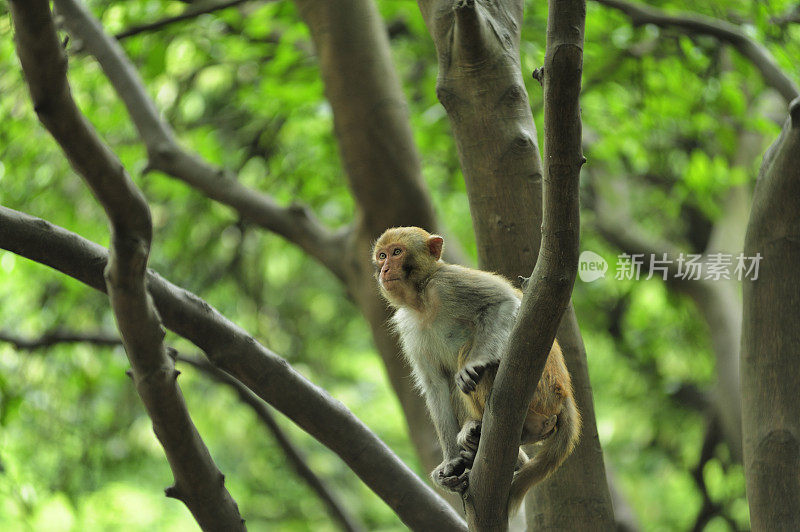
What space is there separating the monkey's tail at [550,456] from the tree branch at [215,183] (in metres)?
2.35

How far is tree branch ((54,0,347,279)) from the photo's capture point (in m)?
5.45

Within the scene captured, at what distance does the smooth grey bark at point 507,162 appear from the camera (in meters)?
3.82

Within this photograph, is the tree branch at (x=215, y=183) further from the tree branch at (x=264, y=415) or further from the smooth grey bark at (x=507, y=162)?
the smooth grey bark at (x=507, y=162)

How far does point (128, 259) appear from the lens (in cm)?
216

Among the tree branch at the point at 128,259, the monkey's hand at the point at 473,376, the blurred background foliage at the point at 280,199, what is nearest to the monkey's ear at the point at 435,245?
the monkey's hand at the point at 473,376

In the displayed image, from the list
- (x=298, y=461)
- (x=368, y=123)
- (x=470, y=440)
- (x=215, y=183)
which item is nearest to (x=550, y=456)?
(x=470, y=440)

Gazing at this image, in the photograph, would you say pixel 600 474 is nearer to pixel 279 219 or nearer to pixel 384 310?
pixel 384 310

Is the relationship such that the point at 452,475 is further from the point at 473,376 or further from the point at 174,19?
the point at 174,19

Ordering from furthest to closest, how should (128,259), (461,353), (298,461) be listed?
(298,461) < (461,353) < (128,259)

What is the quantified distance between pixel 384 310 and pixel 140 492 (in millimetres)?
6779

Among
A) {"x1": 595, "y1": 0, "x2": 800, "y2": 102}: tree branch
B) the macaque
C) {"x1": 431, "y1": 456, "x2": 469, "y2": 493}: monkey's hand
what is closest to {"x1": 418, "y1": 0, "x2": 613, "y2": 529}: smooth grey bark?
the macaque

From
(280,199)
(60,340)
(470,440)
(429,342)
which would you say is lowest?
(470,440)

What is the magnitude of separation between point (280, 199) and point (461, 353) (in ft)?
16.6

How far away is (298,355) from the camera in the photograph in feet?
30.1
